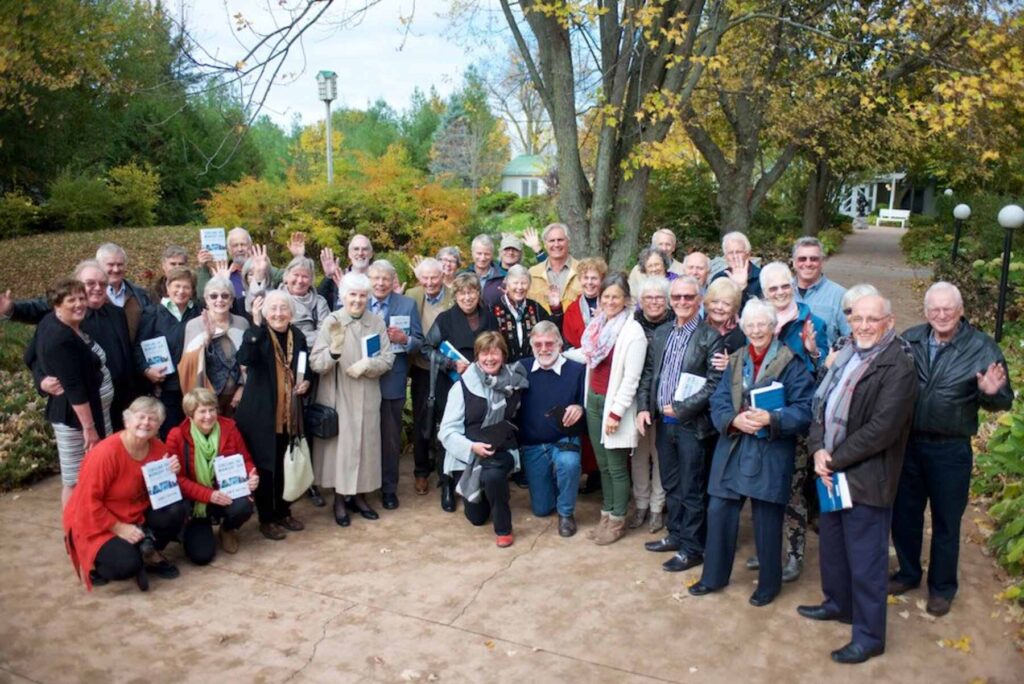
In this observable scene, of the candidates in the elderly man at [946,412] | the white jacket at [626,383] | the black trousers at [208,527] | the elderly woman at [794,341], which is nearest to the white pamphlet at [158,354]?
the black trousers at [208,527]

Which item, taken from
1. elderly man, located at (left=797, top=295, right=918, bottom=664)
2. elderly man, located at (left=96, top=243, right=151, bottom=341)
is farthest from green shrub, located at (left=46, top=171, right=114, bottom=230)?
elderly man, located at (left=797, top=295, right=918, bottom=664)

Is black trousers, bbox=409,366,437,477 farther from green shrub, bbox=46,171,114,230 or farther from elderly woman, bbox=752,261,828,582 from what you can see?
green shrub, bbox=46,171,114,230

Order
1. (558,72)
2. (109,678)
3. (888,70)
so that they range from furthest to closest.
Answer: (888,70) → (558,72) → (109,678)

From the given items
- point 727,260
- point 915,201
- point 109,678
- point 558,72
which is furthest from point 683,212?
point 915,201

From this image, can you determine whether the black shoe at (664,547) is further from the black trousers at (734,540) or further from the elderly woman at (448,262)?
the elderly woman at (448,262)

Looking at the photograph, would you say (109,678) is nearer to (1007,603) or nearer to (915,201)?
(1007,603)

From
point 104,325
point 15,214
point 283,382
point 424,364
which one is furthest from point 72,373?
point 15,214

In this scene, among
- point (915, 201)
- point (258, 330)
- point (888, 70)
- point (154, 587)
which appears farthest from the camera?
point (915, 201)

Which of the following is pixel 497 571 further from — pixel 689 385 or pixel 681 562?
pixel 689 385

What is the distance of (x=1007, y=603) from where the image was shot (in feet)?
15.1

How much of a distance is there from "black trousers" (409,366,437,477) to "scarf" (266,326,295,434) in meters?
1.24

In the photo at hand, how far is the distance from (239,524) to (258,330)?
4.11 feet

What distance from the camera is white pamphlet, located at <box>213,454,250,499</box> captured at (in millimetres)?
5102

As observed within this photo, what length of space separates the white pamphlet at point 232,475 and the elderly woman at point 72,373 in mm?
818
